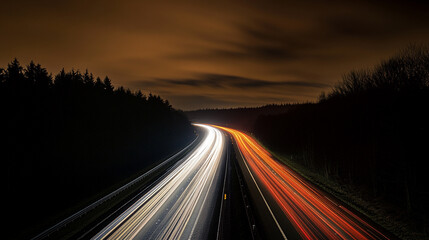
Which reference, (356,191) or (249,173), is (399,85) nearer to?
(356,191)

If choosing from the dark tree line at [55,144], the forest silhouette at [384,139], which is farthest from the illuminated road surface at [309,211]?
the dark tree line at [55,144]

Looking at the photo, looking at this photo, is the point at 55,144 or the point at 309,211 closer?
the point at 309,211

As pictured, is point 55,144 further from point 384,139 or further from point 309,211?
point 384,139

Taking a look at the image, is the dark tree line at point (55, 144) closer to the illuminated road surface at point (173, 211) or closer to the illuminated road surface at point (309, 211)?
the illuminated road surface at point (173, 211)

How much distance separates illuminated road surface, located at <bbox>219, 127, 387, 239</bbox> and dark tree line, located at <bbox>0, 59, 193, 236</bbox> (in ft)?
65.3

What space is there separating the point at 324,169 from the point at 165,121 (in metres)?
47.6

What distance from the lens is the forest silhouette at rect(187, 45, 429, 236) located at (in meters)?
14.9

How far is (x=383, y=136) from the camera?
17.9 m

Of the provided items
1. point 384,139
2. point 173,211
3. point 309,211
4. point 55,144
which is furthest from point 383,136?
point 55,144

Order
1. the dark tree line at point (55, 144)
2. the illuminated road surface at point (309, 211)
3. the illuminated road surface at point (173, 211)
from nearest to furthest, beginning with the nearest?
1. the illuminated road surface at point (309, 211)
2. the illuminated road surface at point (173, 211)
3. the dark tree line at point (55, 144)

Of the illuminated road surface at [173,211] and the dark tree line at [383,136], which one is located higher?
the dark tree line at [383,136]

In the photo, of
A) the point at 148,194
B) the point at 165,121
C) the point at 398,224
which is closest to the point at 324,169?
the point at 398,224

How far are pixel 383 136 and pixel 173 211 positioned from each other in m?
19.1

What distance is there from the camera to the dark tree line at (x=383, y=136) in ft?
49.1
